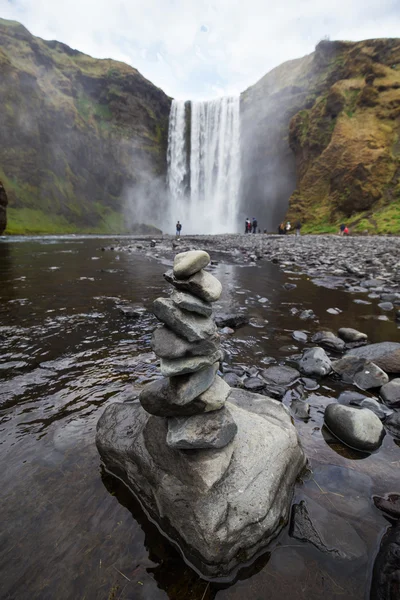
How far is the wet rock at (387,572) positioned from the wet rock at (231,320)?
4.92 m

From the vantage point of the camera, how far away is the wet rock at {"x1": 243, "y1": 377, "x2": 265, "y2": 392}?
4.18 metres

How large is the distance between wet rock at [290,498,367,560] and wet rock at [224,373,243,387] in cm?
188

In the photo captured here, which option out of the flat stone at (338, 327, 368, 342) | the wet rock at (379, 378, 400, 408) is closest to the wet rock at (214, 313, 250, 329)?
the flat stone at (338, 327, 368, 342)

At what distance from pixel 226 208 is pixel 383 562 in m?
75.4

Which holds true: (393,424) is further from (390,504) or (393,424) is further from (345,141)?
(345,141)

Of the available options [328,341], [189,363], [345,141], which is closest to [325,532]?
[189,363]

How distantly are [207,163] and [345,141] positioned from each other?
34708 mm

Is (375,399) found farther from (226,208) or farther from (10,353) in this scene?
(226,208)

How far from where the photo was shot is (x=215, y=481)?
2281 millimetres

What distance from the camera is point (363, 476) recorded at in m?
2.75

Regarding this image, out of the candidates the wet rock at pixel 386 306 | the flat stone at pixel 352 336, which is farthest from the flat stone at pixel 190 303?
the wet rock at pixel 386 306

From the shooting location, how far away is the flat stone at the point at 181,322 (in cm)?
252

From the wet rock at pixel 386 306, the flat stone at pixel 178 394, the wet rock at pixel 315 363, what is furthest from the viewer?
the wet rock at pixel 386 306

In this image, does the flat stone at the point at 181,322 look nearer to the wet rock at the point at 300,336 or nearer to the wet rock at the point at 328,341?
the wet rock at the point at 328,341
